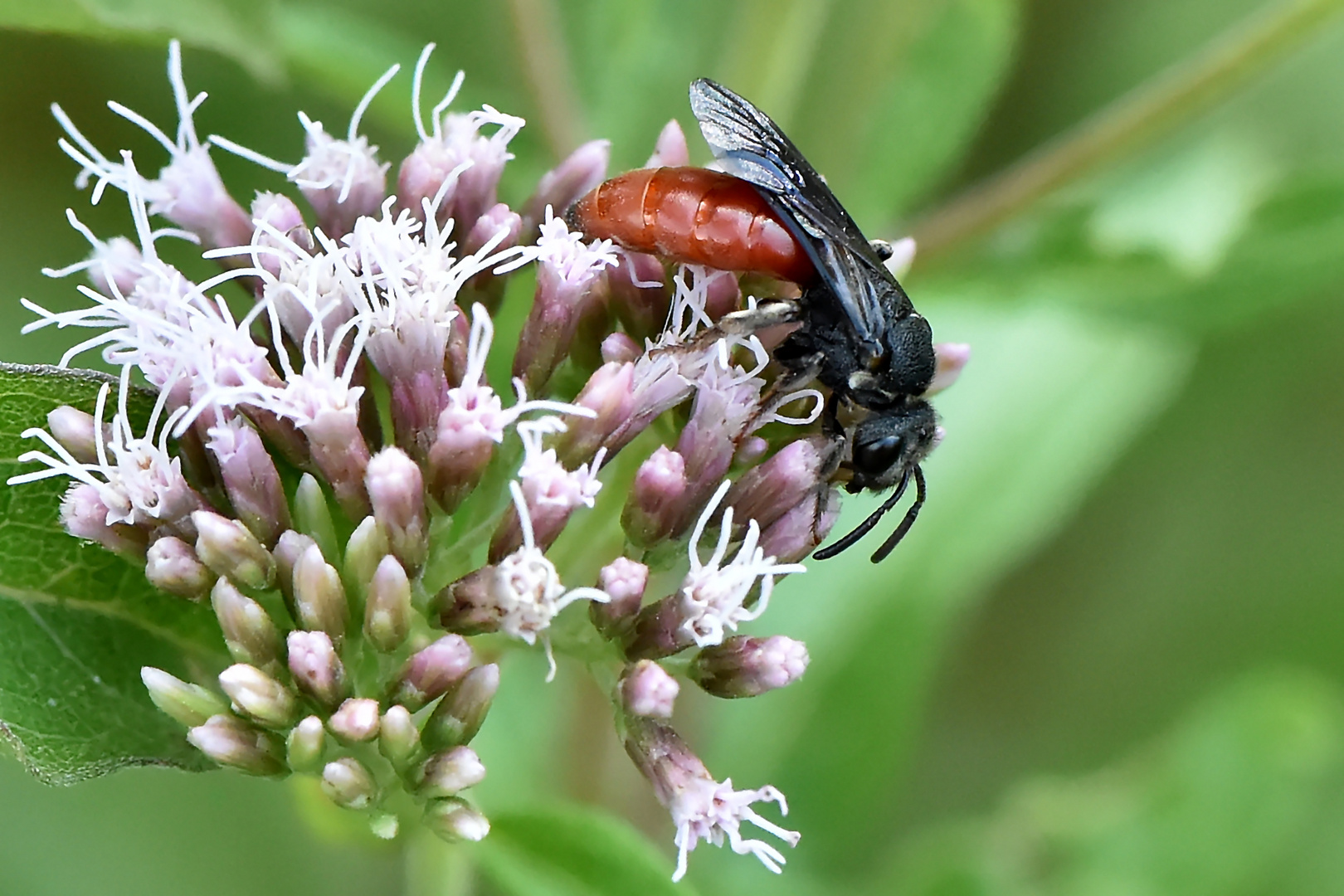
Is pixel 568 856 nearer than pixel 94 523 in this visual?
No

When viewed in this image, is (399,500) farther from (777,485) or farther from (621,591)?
(777,485)

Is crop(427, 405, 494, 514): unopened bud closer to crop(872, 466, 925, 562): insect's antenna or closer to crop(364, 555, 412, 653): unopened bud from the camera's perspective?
crop(364, 555, 412, 653): unopened bud

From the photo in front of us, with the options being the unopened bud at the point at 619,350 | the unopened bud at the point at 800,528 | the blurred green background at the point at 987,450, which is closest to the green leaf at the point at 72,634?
the blurred green background at the point at 987,450

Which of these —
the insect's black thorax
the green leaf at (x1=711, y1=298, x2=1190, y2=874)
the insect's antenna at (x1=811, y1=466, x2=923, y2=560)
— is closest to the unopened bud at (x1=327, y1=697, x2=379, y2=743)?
the insect's antenna at (x1=811, y1=466, x2=923, y2=560)

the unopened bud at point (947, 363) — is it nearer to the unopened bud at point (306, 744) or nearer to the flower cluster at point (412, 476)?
the flower cluster at point (412, 476)

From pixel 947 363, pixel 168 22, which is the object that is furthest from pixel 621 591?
pixel 168 22
